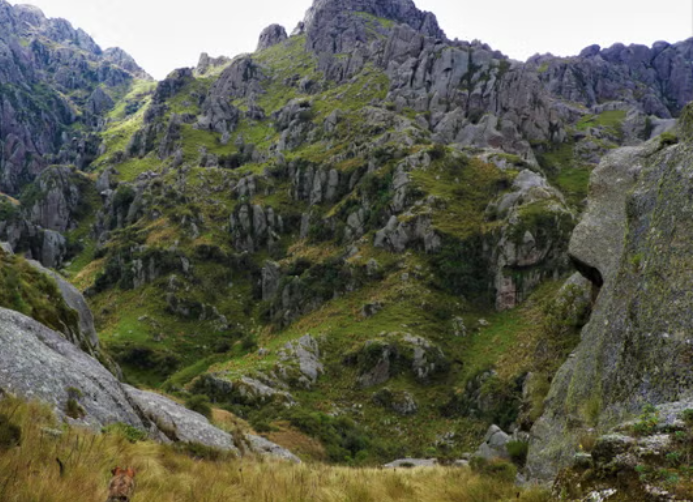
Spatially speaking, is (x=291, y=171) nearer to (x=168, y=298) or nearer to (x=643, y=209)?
(x=168, y=298)

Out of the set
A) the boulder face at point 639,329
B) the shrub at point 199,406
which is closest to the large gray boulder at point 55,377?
the shrub at point 199,406

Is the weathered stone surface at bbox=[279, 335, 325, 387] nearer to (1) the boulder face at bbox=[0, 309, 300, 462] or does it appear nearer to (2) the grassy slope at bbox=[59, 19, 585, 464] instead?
(2) the grassy slope at bbox=[59, 19, 585, 464]

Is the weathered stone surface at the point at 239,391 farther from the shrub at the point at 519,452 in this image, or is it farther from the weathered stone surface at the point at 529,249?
the weathered stone surface at the point at 529,249

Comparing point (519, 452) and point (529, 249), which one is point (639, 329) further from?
point (529, 249)

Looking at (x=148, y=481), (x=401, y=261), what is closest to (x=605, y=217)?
(x=148, y=481)

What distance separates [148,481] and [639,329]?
10.1m

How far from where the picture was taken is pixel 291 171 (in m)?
102

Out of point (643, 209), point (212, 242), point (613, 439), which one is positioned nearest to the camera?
point (613, 439)

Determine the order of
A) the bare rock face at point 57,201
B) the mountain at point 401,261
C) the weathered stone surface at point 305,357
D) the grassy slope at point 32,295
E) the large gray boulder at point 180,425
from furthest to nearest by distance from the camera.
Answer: the bare rock face at point 57,201 → the weathered stone surface at point 305,357 → the grassy slope at point 32,295 → the large gray boulder at point 180,425 → the mountain at point 401,261

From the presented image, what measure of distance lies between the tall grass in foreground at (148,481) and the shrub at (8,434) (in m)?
0.11

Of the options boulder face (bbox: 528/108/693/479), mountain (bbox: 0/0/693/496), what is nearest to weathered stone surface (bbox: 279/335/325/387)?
mountain (bbox: 0/0/693/496)

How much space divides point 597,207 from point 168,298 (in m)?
70.3

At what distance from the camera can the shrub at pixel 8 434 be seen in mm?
6586

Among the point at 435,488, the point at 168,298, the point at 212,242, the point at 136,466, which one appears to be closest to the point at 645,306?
the point at 435,488
